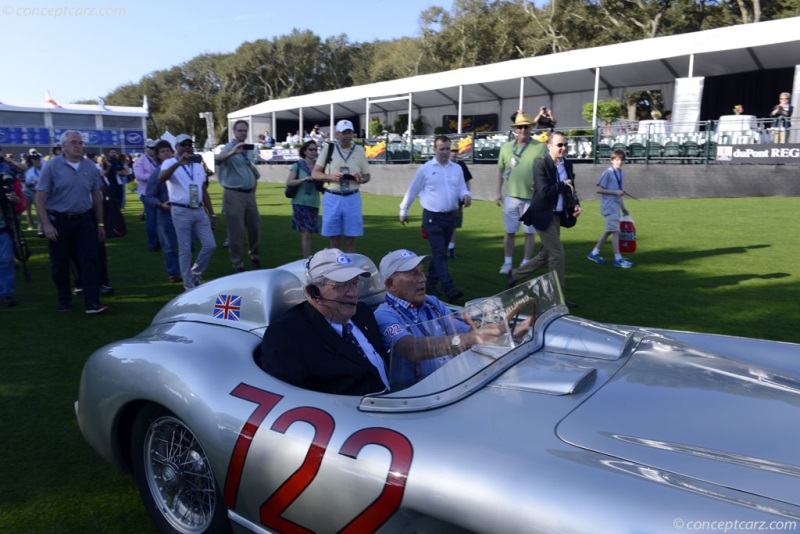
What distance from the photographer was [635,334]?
297cm

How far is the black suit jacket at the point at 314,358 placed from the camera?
256 centimetres

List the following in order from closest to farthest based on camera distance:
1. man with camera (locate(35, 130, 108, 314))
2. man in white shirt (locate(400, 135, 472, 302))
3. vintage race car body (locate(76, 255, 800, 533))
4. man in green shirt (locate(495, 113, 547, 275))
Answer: vintage race car body (locate(76, 255, 800, 533)) < man with camera (locate(35, 130, 108, 314)) < man in white shirt (locate(400, 135, 472, 302)) < man in green shirt (locate(495, 113, 547, 275))

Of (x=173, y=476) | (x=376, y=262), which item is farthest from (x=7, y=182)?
(x=173, y=476)

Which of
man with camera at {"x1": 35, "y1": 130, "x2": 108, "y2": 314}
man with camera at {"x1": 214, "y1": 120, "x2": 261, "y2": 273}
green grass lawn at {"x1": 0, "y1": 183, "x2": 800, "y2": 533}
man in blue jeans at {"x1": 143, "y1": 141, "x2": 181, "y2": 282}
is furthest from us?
man with camera at {"x1": 214, "y1": 120, "x2": 261, "y2": 273}

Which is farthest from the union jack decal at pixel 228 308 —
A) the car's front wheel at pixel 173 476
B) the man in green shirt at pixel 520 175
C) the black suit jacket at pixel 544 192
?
the man in green shirt at pixel 520 175

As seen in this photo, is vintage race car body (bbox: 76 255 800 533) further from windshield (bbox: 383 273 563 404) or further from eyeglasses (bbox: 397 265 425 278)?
eyeglasses (bbox: 397 265 425 278)

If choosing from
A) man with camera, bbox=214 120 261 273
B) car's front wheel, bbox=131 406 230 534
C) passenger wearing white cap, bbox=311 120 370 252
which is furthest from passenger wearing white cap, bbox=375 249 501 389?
man with camera, bbox=214 120 261 273

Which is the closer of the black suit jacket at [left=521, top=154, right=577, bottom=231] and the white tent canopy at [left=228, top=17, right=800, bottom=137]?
the black suit jacket at [left=521, top=154, right=577, bottom=231]

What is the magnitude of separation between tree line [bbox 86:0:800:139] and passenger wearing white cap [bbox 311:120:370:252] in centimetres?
3470

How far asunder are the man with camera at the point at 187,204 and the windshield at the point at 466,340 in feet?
14.3

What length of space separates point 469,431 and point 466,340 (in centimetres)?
70

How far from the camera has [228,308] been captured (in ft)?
10.2

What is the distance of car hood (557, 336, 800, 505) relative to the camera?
5.75ft

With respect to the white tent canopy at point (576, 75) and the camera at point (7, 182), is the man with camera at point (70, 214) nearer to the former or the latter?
the camera at point (7, 182)
